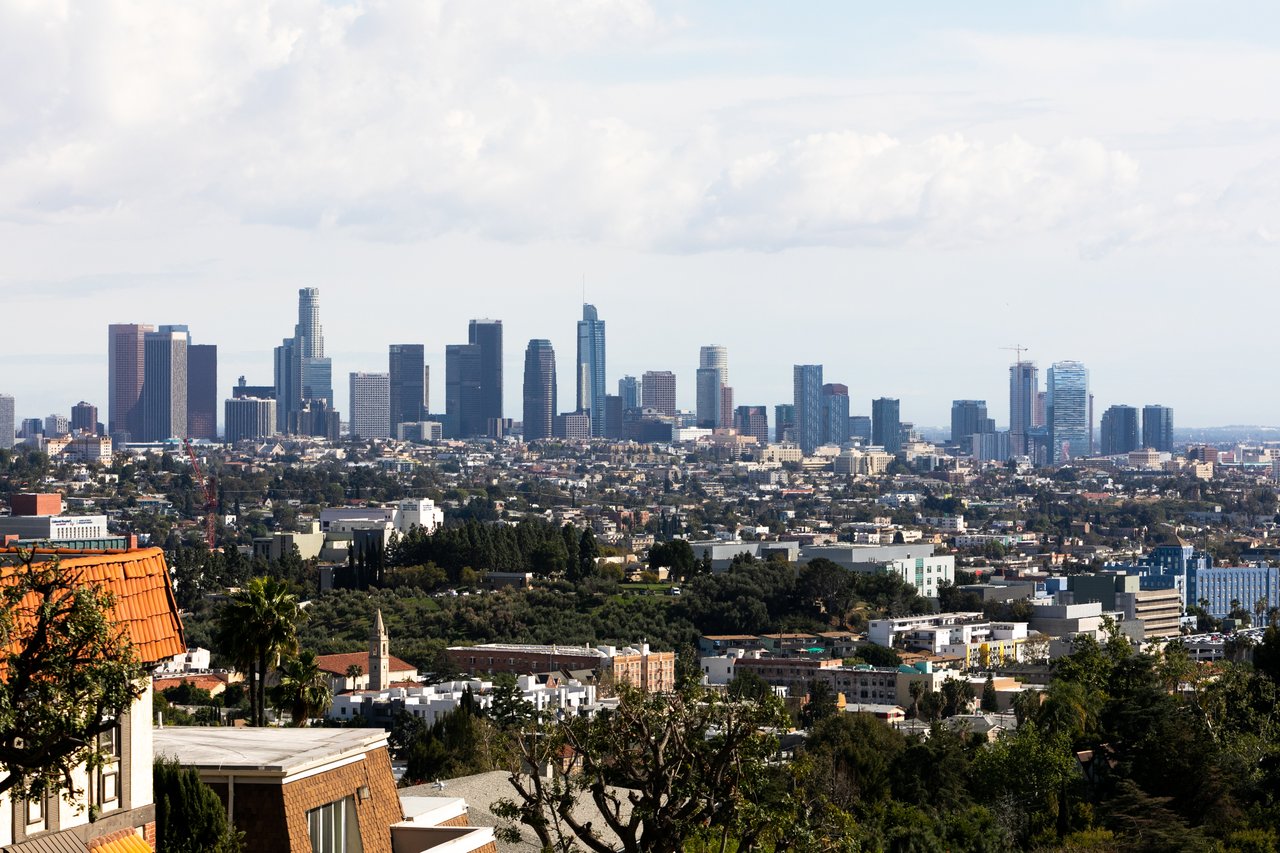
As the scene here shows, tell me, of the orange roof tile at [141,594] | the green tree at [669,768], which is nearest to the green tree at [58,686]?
the orange roof tile at [141,594]

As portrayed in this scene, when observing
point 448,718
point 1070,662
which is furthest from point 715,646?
point 1070,662

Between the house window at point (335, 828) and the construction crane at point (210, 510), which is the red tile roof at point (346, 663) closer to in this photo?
the construction crane at point (210, 510)

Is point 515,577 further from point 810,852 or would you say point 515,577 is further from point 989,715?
point 810,852

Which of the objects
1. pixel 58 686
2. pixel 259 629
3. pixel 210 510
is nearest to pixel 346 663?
pixel 259 629

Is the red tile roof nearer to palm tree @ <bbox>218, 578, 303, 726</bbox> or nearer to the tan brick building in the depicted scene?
the tan brick building

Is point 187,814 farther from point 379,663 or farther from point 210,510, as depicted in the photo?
point 210,510

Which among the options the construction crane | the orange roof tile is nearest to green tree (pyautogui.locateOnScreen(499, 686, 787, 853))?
the orange roof tile

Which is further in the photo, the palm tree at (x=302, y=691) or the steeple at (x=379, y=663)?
the steeple at (x=379, y=663)
